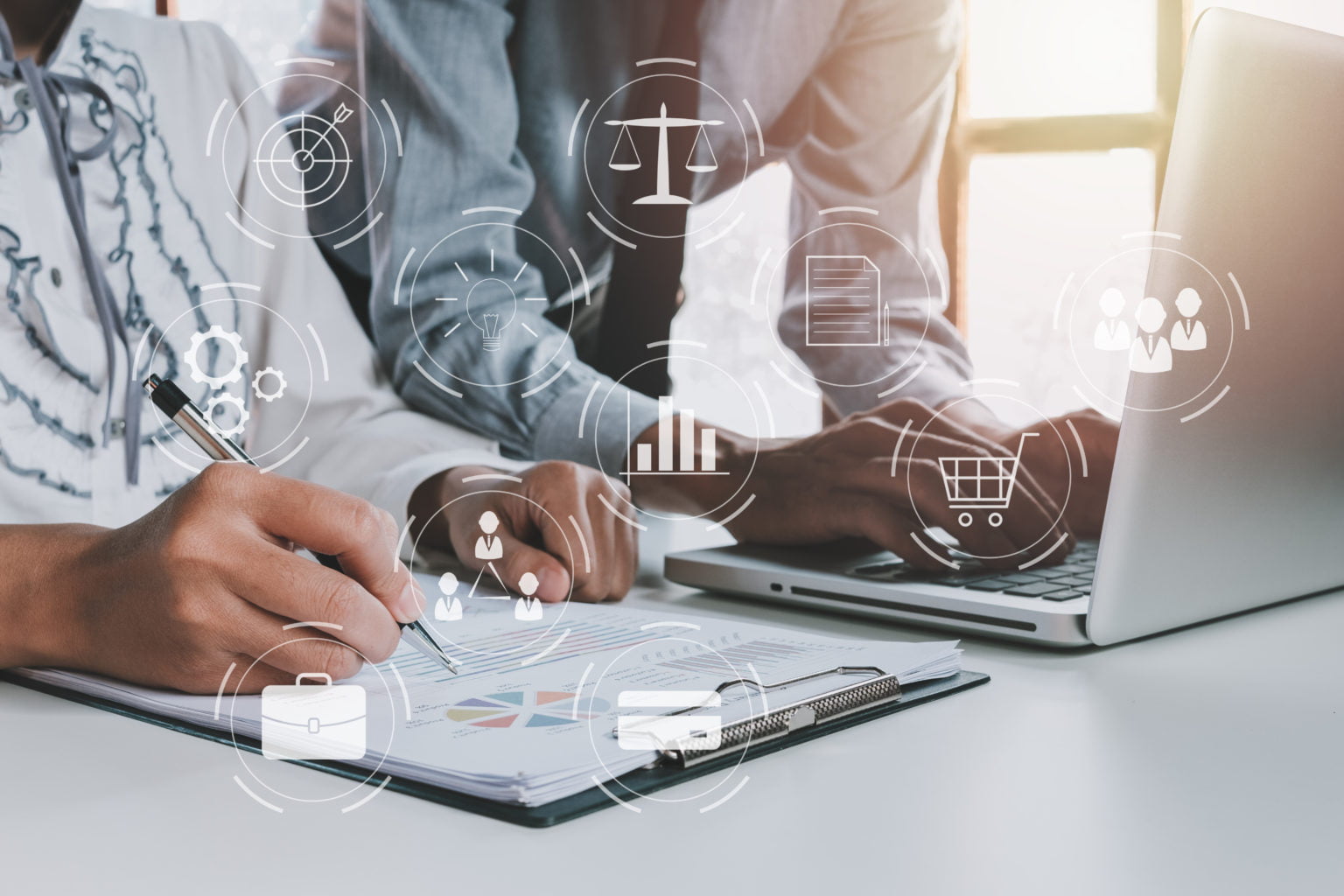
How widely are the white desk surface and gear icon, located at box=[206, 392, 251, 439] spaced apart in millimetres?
487

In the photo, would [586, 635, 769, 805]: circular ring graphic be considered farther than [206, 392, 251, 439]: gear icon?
No

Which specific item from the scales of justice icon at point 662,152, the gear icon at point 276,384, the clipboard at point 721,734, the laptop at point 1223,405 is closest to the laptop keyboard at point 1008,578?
the laptop at point 1223,405

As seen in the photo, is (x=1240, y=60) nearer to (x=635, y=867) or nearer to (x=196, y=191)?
(x=635, y=867)

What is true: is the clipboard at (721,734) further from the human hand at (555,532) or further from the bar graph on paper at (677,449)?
the bar graph on paper at (677,449)

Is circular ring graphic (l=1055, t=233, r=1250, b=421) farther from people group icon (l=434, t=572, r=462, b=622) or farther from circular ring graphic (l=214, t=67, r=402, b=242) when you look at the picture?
circular ring graphic (l=214, t=67, r=402, b=242)

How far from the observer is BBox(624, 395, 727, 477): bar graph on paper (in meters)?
0.78

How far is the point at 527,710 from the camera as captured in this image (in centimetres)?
37

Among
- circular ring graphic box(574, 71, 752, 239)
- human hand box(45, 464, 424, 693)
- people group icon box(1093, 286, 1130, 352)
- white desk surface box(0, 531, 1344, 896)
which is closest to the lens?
white desk surface box(0, 531, 1344, 896)

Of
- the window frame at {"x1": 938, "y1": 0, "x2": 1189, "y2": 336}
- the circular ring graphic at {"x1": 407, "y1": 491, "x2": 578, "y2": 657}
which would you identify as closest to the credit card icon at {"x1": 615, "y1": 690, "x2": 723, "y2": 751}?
the circular ring graphic at {"x1": 407, "y1": 491, "x2": 578, "y2": 657}

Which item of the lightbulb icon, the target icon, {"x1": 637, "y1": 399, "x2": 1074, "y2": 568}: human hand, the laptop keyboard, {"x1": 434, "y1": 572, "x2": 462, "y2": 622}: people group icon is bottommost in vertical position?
{"x1": 434, "y1": 572, "x2": 462, "y2": 622}: people group icon

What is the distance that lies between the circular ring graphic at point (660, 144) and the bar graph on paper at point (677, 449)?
388mm

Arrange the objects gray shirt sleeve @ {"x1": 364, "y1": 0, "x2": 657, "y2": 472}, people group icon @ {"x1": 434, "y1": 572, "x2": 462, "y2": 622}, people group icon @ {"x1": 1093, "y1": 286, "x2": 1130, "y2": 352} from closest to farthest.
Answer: people group icon @ {"x1": 434, "y1": 572, "x2": 462, "y2": 622} → people group icon @ {"x1": 1093, "y1": 286, "x2": 1130, "y2": 352} → gray shirt sleeve @ {"x1": 364, "y1": 0, "x2": 657, "y2": 472}

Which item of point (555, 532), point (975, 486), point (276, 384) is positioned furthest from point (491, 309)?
point (975, 486)

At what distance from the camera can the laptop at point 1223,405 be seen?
44 cm
